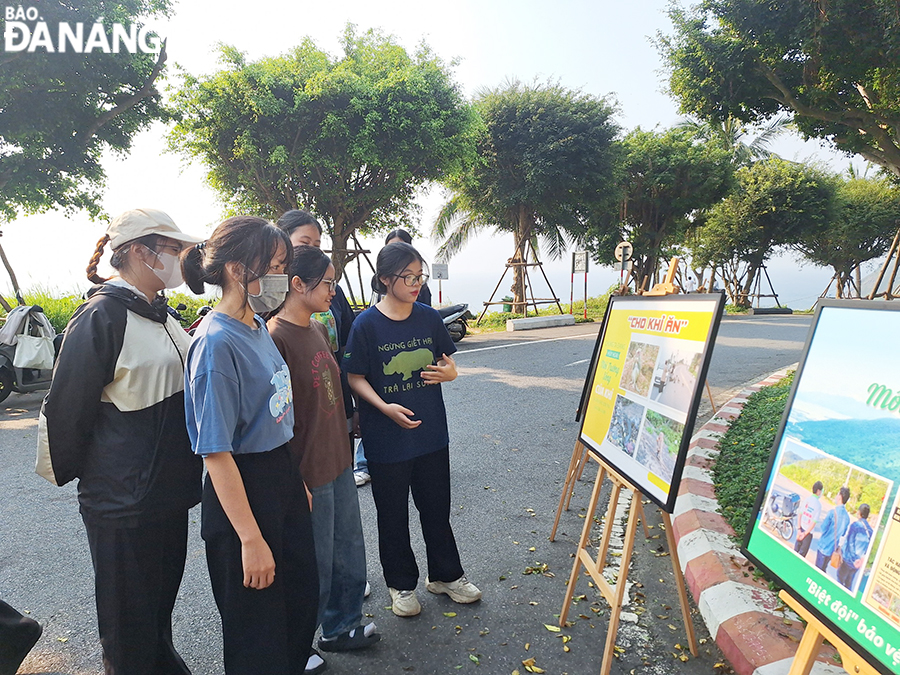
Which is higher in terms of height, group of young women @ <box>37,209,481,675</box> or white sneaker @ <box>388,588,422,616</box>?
group of young women @ <box>37,209,481,675</box>

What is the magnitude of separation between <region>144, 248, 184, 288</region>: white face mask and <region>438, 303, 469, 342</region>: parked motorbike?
9220 mm

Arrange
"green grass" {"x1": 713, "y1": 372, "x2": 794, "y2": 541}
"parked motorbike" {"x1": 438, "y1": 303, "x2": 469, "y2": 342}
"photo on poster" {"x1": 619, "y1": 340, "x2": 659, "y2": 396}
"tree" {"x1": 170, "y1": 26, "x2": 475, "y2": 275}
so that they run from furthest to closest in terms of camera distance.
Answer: "tree" {"x1": 170, "y1": 26, "x2": 475, "y2": 275} < "parked motorbike" {"x1": 438, "y1": 303, "x2": 469, "y2": 342} < "green grass" {"x1": 713, "y1": 372, "x2": 794, "y2": 541} < "photo on poster" {"x1": 619, "y1": 340, "x2": 659, "y2": 396}

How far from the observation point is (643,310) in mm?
2557

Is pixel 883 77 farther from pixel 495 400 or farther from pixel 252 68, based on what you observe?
pixel 252 68

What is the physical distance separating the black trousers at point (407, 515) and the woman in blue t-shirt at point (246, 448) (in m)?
0.72

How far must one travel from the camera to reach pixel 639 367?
2438 mm

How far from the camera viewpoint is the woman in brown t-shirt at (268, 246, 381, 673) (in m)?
2.18

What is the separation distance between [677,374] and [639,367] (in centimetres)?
31

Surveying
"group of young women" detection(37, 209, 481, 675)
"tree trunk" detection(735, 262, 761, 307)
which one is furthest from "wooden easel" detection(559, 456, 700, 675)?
"tree trunk" detection(735, 262, 761, 307)

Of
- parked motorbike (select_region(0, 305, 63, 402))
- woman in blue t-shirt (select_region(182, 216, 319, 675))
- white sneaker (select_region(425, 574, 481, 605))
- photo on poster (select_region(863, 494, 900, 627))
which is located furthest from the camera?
parked motorbike (select_region(0, 305, 63, 402))

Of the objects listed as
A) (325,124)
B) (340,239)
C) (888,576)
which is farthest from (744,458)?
(340,239)

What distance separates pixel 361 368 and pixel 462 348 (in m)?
8.98

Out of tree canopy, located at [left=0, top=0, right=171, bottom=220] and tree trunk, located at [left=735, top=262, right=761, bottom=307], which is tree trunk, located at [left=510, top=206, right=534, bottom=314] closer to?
tree canopy, located at [left=0, top=0, right=171, bottom=220]

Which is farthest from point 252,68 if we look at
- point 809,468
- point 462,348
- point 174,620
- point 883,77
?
point 809,468
